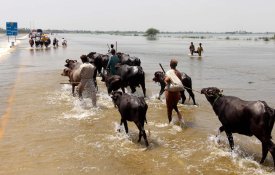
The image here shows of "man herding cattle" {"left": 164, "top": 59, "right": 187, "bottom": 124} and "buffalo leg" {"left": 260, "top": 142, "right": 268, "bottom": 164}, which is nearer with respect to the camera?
"buffalo leg" {"left": 260, "top": 142, "right": 268, "bottom": 164}

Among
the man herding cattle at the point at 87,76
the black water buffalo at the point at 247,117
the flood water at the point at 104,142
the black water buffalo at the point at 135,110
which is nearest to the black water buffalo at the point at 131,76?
the flood water at the point at 104,142

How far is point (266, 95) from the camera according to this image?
1452 cm

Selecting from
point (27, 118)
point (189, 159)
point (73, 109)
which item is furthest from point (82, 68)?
point (189, 159)

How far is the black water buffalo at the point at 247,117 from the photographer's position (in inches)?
262

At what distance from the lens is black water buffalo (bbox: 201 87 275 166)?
6.66m

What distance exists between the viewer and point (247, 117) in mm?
6910

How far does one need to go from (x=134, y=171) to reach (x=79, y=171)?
104 cm

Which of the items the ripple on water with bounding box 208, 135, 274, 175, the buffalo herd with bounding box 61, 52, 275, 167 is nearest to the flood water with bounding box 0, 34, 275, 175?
the ripple on water with bounding box 208, 135, 274, 175

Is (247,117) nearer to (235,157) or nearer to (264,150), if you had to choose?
(264,150)

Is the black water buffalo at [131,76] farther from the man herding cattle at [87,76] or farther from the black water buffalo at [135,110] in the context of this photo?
the black water buffalo at [135,110]

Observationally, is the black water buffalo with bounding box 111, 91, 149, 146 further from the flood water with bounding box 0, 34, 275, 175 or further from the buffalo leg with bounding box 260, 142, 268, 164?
the buffalo leg with bounding box 260, 142, 268, 164

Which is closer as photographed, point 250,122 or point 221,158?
point 250,122

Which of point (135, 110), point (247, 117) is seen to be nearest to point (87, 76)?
point (135, 110)

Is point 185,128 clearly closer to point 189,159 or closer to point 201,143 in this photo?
point 201,143
